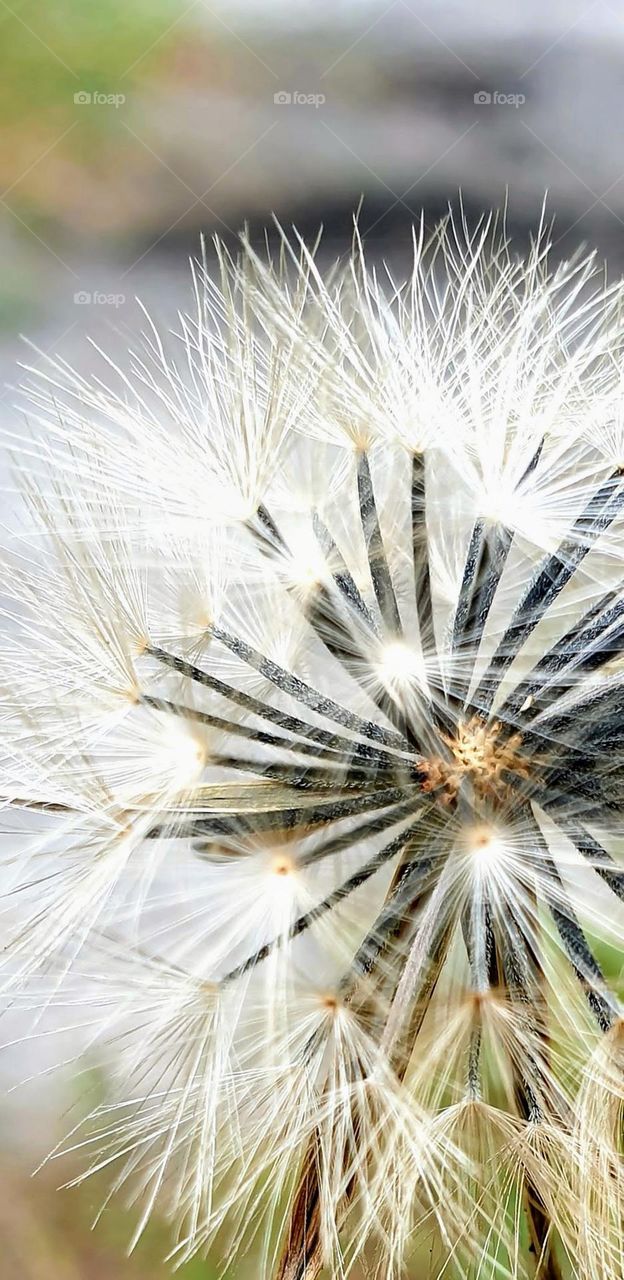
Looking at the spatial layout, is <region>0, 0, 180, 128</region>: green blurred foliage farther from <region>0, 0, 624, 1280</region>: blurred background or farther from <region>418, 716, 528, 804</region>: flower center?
<region>418, 716, 528, 804</region>: flower center

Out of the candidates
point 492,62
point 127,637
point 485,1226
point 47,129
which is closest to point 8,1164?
point 485,1226

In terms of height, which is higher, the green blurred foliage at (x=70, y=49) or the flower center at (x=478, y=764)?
the green blurred foliage at (x=70, y=49)

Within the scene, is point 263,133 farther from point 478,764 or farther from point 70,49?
point 478,764

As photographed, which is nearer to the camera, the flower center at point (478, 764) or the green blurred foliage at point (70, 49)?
the flower center at point (478, 764)

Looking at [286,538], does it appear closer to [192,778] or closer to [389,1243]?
[192,778]

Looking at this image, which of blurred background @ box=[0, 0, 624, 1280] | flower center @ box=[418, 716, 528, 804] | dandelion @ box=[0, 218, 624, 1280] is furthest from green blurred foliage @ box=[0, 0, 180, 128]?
flower center @ box=[418, 716, 528, 804]

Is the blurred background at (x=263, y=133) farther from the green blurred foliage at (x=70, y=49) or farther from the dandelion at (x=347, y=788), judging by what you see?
the dandelion at (x=347, y=788)

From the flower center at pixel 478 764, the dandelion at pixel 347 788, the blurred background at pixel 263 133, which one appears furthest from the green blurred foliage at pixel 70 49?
the flower center at pixel 478 764
